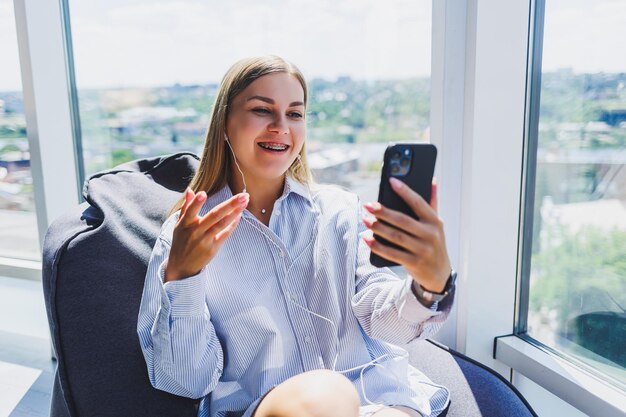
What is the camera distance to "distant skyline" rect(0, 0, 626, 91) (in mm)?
1470

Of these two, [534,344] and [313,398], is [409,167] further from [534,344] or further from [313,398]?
[534,344]

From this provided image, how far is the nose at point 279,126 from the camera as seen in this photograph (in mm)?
1236

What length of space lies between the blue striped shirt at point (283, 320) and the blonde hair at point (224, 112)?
50 mm

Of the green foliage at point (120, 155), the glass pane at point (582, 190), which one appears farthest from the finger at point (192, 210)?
the green foliage at point (120, 155)

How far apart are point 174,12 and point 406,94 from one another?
1019mm

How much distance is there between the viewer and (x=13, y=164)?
2496 millimetres

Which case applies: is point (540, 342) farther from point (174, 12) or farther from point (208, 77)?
point (174, 12)

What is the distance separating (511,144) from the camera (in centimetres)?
160

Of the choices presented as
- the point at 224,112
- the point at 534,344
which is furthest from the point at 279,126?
the point at 534,344

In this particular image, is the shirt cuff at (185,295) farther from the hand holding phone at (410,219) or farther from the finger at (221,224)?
the hand holding phone at (410,219)

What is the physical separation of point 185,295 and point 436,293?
1.57ft

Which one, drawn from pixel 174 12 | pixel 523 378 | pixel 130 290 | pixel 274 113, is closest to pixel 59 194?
pixel 174 12

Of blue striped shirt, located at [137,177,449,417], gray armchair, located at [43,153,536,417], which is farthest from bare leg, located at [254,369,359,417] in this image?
gray armchair, located at [43,153,536,417]

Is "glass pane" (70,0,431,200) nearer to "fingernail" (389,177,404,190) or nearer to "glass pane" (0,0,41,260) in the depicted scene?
"glass pane" (0,0,41,260)
